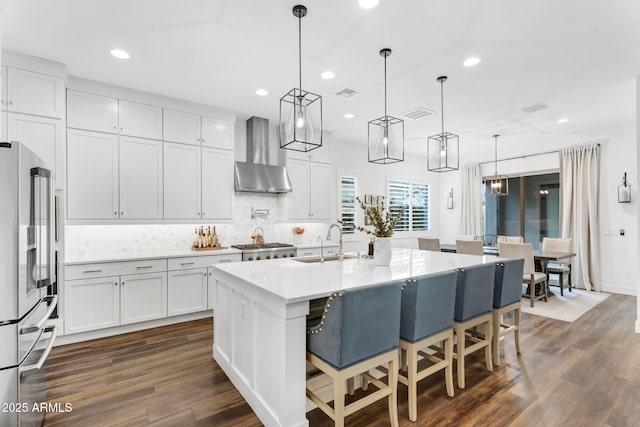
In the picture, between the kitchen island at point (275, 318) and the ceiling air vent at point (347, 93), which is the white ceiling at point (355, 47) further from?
the kitchen island at point (275, 318)

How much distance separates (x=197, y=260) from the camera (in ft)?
13.8

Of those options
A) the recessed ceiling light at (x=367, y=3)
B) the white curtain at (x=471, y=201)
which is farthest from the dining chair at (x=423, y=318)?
the white curtain at (x=471, y=201)

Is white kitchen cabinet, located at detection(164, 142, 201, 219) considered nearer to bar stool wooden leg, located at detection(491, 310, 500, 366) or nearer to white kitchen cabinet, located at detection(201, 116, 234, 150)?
white kitchen cabinet, located at detection(201, 116, 234, 150)

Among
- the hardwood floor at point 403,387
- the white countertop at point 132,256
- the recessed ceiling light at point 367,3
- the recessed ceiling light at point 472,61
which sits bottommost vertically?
the hardwood floor at point 403,387

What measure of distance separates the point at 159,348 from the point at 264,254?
1768 mm

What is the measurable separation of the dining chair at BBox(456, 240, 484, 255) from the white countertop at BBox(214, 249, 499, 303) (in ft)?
6.70

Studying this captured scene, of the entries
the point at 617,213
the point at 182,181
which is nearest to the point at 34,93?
the point at 182,181

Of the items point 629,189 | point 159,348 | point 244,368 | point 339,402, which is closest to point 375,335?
point 339,402

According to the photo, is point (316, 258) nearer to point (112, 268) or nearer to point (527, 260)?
point (112, 268)

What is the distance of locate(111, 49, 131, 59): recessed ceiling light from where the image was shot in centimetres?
308

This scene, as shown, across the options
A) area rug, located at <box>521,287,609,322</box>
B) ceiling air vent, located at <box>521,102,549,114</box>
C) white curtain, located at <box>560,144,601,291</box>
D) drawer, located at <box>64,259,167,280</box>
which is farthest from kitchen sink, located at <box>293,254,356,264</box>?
white curtain, located at <box>560,144,601,291</box>

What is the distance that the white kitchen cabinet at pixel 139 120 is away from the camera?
3.93 m

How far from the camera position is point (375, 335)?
77.0 inches

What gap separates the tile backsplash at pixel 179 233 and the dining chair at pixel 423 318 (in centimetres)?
332
